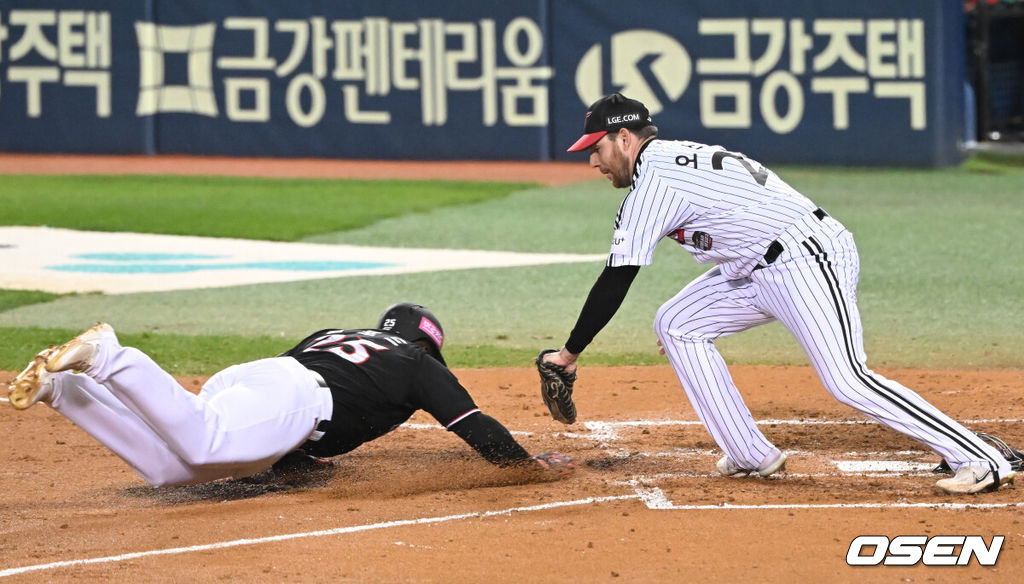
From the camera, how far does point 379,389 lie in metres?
5.42

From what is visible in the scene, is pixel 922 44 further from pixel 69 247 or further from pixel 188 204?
pixel 69 247

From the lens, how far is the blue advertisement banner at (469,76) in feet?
60.2

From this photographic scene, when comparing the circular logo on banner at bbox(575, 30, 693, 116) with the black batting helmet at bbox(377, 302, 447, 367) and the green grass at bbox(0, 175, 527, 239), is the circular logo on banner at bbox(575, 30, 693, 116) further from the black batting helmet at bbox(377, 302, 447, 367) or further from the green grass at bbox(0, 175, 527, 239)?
the black batting helmet at bbox(377, 302, 447, 367)

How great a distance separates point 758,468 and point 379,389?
150cm

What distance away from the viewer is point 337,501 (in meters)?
5.27

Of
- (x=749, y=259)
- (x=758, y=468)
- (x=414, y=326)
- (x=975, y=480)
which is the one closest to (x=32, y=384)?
(x=414, y=326)

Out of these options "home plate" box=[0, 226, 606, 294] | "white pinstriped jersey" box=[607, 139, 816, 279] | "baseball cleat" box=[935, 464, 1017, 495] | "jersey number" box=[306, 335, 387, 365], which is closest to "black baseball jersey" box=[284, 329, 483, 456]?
"jersey number" box=[306, 335, 387, 365]

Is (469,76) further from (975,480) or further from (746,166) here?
(975,480)

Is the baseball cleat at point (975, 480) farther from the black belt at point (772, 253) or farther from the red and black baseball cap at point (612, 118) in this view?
the red and black baseball cap at point (612, 118)

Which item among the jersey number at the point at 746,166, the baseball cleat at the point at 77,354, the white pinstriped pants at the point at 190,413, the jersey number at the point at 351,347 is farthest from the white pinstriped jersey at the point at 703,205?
the baseball cleat at the point at 77,354

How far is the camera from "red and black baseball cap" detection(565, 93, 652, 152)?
5.26 meters

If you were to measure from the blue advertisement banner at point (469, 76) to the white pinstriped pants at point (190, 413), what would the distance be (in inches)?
555

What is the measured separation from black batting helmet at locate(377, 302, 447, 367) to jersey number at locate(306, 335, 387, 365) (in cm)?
21

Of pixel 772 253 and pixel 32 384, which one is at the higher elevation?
pixel 772 253
